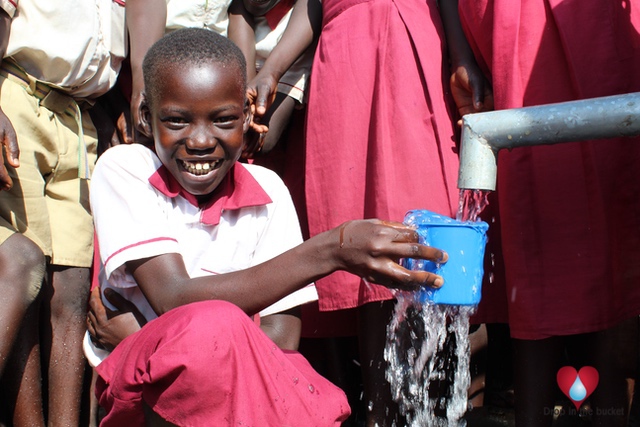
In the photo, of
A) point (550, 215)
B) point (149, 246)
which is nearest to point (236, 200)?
point (149, 246)

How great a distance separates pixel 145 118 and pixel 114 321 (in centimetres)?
65

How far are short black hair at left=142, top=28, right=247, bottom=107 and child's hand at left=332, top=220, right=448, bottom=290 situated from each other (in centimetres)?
71

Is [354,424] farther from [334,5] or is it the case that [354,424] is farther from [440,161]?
[334,5]

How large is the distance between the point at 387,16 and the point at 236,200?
0.87m

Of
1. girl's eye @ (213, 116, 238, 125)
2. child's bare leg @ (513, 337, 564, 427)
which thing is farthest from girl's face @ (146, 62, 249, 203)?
child's bare leg @ (513, 337, 564, 427)

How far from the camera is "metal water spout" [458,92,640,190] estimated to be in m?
1.88

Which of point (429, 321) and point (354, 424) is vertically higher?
point (429, 321)

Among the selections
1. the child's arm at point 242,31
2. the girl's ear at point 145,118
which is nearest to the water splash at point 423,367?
the girl's ear at point 145,118

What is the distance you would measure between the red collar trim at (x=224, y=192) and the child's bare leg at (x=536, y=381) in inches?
34.5

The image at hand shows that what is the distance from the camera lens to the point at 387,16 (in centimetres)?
271

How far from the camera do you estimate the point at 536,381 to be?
91.7 inches

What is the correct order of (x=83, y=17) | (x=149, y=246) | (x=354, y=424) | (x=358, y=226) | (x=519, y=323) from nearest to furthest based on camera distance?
(x=358, y=226), (x=149, y=246), (x=519, y=323), (x=83, y=17), (x=354, y=424)

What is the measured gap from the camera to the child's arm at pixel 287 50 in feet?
8.88

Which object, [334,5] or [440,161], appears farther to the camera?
[334,5]
